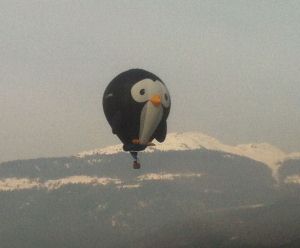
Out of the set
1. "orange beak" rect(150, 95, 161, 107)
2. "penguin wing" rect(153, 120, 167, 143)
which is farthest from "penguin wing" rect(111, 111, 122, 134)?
"penguin wing" rect(153, 120, 167, 143)

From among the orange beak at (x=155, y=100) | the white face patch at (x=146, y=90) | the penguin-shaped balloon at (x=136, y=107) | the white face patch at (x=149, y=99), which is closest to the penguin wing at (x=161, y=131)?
the penguin-shaped balloon at (x=136, y=107)

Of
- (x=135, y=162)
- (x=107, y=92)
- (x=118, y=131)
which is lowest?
(x=135, y=162)

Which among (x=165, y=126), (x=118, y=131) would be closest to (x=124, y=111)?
(x=118, y=131)

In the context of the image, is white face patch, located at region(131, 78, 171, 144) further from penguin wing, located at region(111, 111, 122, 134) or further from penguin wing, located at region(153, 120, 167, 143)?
penguin wing, located at region(111, 111, 122, 134)

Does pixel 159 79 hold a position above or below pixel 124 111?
above

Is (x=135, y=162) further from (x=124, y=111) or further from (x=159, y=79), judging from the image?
(x=159, y=79)

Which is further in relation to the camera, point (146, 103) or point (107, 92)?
point (107, 92)

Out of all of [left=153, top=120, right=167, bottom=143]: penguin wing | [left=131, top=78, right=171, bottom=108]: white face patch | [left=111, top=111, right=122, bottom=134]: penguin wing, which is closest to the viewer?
[left=131, top=78, right=171, bottom=108]: white face patch
